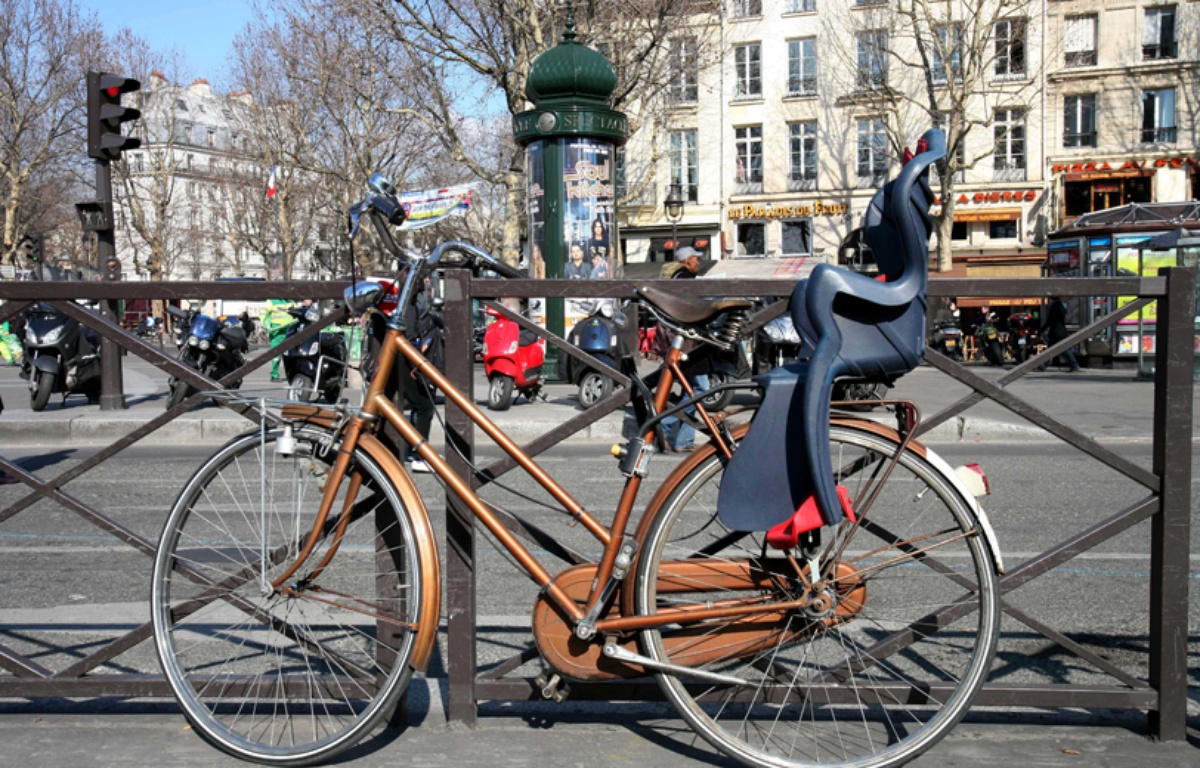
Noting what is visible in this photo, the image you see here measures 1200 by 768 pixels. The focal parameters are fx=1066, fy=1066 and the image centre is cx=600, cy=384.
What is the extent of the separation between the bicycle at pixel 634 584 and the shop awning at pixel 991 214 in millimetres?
40519

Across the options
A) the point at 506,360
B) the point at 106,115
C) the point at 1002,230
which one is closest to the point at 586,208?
the point at 506,360

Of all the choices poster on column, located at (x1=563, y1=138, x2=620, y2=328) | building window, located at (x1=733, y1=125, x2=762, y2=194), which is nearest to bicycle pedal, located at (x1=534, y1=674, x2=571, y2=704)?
poster on column, located at (x1=563, y1=138, x2=620, y2=328)

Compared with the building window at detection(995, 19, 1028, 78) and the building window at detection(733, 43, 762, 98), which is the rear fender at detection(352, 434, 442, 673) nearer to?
the building window at detection(995, 19, 1028, 78)

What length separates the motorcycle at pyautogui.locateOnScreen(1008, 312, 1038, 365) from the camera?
2436 centimetres

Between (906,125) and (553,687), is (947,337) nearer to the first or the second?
(906,125)

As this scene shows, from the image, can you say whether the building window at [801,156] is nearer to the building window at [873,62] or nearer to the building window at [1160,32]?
the building window at [873,62]

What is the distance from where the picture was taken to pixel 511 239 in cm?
3072

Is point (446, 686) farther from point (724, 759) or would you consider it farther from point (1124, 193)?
point (1124, 193)

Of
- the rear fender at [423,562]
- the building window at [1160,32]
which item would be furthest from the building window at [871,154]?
the rear fender at [423,562]

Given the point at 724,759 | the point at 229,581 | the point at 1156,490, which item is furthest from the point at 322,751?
the point at 1156,490

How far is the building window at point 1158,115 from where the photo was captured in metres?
39.4

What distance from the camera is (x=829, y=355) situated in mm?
2654

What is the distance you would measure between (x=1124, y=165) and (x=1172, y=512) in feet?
136

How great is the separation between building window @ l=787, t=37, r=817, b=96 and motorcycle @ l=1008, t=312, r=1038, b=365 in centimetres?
1920
